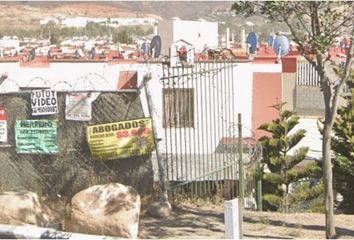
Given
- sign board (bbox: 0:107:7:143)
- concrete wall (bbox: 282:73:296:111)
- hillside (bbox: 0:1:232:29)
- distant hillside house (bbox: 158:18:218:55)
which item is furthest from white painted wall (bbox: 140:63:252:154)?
hillside (bbox: 0:1:232:29)

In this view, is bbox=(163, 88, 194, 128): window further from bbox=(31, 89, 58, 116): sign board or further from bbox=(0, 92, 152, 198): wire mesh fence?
bbox=(31, 89, 58, 116): sign board

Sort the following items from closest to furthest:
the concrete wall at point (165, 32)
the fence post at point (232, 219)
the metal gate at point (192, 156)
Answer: the fence post at point (232, 219) < the metal gate at point (192, 156) < the concrete wall at point (165, 32)

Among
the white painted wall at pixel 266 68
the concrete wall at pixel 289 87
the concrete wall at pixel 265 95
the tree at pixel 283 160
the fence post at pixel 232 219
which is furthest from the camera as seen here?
the concrete wall at pixel 289 87

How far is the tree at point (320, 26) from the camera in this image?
5.86 meters

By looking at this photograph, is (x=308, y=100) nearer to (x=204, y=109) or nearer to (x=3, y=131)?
(x=204, y=109)

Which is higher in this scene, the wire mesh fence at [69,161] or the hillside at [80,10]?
the hillside at [80,10]

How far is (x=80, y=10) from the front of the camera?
136250mm

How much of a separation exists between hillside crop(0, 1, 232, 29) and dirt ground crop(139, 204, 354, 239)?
7817cm

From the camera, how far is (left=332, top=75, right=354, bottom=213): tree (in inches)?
484

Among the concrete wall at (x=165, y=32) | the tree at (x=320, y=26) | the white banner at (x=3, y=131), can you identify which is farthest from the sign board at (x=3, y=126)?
the concrete wall at (x=165, y=32)

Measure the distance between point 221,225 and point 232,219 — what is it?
8.24ft

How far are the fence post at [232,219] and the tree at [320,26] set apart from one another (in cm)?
177

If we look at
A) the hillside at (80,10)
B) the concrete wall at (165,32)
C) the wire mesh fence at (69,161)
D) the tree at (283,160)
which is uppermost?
the hillside at (80,10)

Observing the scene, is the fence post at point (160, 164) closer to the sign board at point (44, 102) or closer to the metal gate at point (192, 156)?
the metal gate at point (192, 156)
